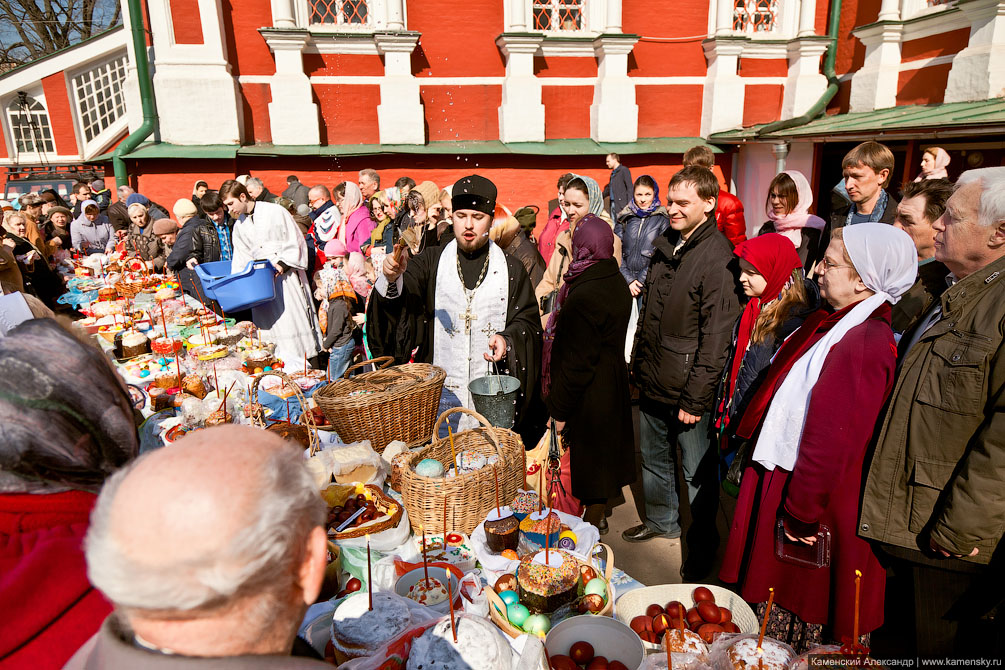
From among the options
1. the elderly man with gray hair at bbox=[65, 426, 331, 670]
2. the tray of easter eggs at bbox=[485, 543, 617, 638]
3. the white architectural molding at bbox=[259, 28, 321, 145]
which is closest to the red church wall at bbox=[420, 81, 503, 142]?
the white architectural molding at bbox=[259, 28, 321, 145]

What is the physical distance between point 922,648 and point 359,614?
2123mm

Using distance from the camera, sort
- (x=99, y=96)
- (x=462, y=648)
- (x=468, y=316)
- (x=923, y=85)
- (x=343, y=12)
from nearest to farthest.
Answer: (x=462, y=648) → (x=468, y=316) → (x=923, y=85) → (x=343, y=12) → (x=99, y=96)

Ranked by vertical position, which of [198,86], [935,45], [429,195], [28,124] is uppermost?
[28,124]

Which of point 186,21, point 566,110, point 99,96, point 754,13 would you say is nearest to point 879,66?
point 754,13

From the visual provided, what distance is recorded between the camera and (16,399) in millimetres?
1297

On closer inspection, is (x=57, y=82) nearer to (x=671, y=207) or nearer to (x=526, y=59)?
(x=526, y=59)

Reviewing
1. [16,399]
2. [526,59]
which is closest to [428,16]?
[526,59]

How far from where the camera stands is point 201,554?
79 cm

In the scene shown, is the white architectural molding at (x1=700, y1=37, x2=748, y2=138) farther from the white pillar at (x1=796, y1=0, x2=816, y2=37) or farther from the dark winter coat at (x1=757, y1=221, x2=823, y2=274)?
the dark winter coat at (x1=757, y1=221, x2=823, y2=274)

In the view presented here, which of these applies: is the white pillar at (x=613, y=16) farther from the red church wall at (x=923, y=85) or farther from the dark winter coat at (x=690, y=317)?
the dark winter coat at (x=690, y=317)

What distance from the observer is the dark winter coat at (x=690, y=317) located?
3078 mm

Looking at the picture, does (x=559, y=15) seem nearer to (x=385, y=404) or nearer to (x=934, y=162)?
(x=934, y=162)

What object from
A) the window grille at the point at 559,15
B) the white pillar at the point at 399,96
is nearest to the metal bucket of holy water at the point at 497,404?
the white pillar at the point at 399,96

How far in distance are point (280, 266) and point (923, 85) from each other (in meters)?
9.47
